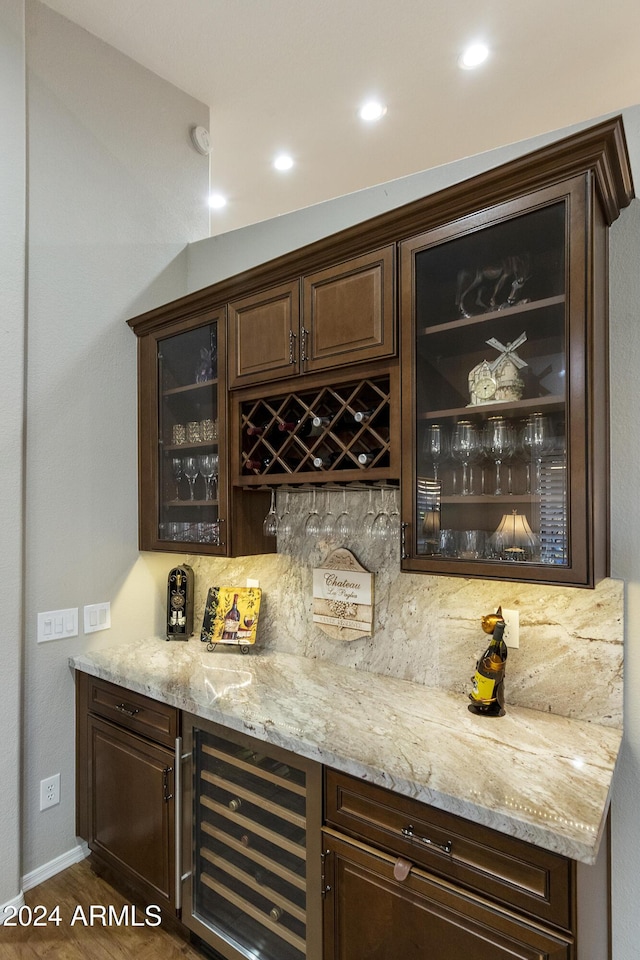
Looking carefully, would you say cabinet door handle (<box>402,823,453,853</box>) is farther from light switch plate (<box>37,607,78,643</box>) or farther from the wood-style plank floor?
light switch plate (<box>37,607,78,643</box>)

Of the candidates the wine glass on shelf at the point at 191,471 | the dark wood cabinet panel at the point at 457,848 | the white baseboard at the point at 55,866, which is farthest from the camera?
the wine glass on shelf at the point at 191,471

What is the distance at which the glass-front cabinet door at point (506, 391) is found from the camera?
1.40 m

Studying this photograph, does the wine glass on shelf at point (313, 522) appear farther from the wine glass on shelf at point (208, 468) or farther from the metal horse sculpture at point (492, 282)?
the metal horse sculpture at point (492, 282)

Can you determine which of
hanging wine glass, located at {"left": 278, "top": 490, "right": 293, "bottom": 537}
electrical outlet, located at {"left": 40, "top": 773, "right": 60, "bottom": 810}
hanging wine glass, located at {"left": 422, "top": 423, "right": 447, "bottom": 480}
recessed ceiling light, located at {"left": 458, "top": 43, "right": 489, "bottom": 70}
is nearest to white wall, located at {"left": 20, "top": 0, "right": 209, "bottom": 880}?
electrical outlet, located at {"left": 40, "top": 773, "right": 60, "bottom": 810}

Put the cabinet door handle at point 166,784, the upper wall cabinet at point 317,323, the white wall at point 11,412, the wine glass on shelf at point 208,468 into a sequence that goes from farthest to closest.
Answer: the wine glass on shelf at point 208,468
the white wall at point 11,412
the cabinet door handle at point 166,784
the upper wall cabinet at point 317,323

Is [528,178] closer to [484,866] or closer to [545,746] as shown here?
[545,746]

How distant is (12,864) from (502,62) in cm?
376

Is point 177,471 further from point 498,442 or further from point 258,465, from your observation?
point 498,442

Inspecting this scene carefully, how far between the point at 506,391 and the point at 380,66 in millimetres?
1822

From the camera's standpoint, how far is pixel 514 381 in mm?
1529

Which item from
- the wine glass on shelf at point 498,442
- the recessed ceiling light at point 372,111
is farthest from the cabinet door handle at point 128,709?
the recessed ceiling light at point 372,111

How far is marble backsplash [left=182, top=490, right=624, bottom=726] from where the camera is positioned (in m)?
1.62

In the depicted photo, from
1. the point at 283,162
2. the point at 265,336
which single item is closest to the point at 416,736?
the point at 265,336

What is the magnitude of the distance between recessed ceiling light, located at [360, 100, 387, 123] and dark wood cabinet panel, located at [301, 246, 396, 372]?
1.35 metres
